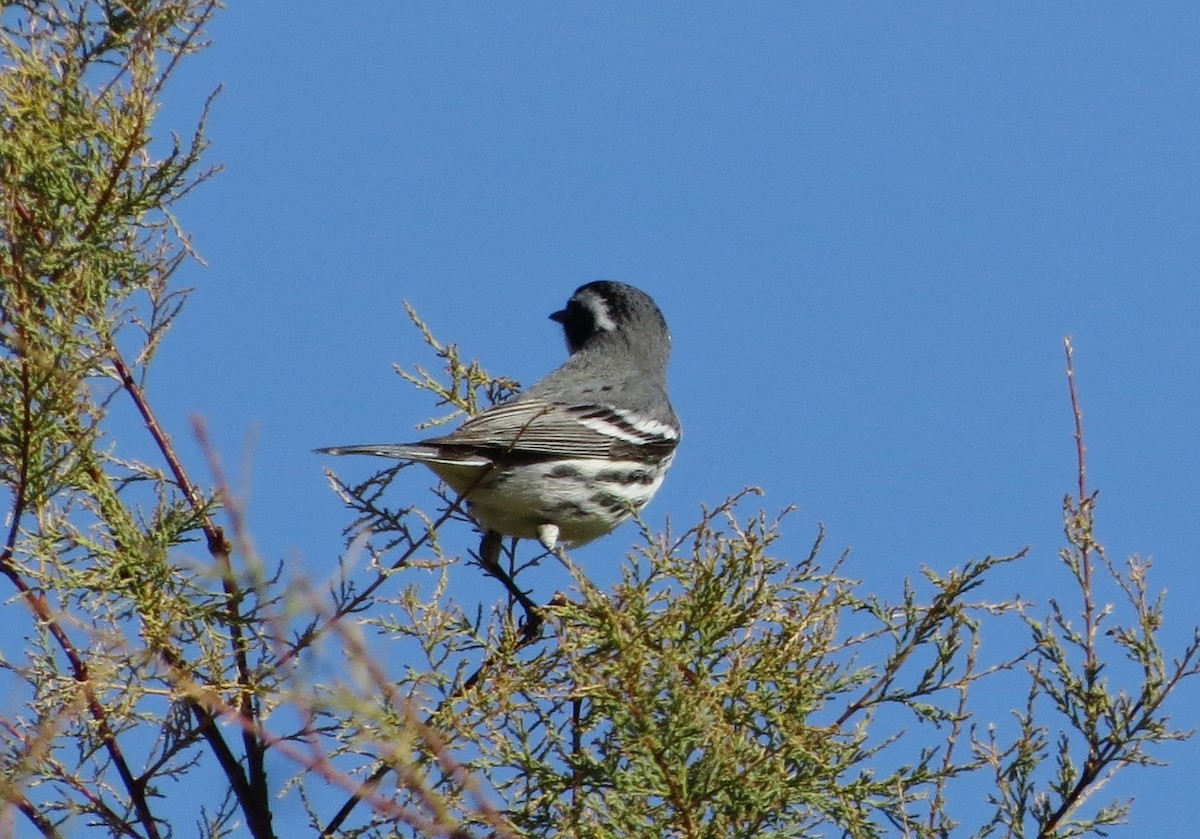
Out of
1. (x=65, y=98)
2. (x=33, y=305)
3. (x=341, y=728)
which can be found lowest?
(x=341, y=728)

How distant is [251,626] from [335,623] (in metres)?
2.20

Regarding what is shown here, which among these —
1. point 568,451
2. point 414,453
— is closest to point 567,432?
point 568,451

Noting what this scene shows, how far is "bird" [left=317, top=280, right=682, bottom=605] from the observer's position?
4898mm

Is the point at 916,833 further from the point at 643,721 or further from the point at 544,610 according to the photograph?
the point at 544,610

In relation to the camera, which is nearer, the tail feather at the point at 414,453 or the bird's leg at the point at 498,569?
the tail feather at the point at 414,453

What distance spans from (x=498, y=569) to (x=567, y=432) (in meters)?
0.59

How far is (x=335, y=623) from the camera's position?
150 centimetres

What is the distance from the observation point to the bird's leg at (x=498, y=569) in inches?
199

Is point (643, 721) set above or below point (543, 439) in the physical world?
below

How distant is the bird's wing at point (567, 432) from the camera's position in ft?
16.1

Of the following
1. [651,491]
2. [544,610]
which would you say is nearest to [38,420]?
[544,610]

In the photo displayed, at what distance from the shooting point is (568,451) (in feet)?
17.8

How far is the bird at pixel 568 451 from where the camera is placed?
4898mm

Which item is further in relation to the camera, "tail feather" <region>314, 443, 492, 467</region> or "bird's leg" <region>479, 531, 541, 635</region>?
"bird's leg" <region>479, 531, 541, 635</region>
